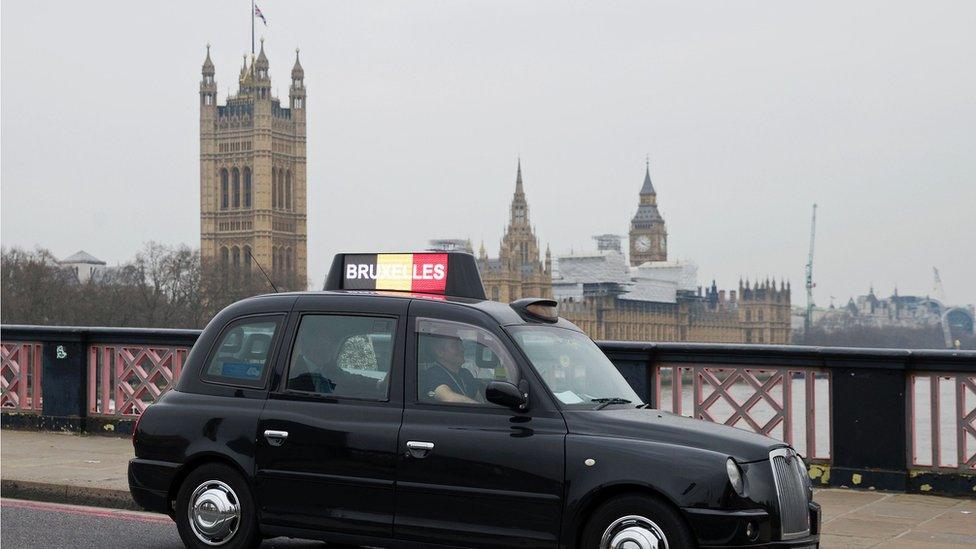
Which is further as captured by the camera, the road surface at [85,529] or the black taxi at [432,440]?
the road surface at [85,529]

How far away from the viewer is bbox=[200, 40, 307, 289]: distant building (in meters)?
186

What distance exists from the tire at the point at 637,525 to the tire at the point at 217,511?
2078 millimetres

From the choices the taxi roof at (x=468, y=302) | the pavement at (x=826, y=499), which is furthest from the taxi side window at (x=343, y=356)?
the pavement at (x=826, y=499)

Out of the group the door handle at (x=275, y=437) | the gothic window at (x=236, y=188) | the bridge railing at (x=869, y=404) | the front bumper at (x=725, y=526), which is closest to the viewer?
the front bumper at (x=725, y=526)

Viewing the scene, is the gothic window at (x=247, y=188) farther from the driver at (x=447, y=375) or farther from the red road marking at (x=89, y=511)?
the driver at (x=447, y=375)

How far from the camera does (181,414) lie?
8219 millimetres

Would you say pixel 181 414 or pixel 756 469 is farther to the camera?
pixel 181 414

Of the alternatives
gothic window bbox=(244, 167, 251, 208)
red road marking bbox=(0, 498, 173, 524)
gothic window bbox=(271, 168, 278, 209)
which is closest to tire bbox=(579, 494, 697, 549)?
red road marking bbox=(0, 498, 173, 524)

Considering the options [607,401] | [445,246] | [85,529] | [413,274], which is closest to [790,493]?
[607,401]

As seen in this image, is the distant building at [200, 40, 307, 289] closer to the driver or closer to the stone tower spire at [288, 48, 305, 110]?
the stone tower spire at [288, 48, 305, 110]

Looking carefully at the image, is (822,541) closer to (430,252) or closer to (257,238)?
(430,252)

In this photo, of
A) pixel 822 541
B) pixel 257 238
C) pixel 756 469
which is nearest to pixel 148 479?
pixel 756 469

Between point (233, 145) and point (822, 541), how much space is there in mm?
185005

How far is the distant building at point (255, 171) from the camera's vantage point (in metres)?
186
